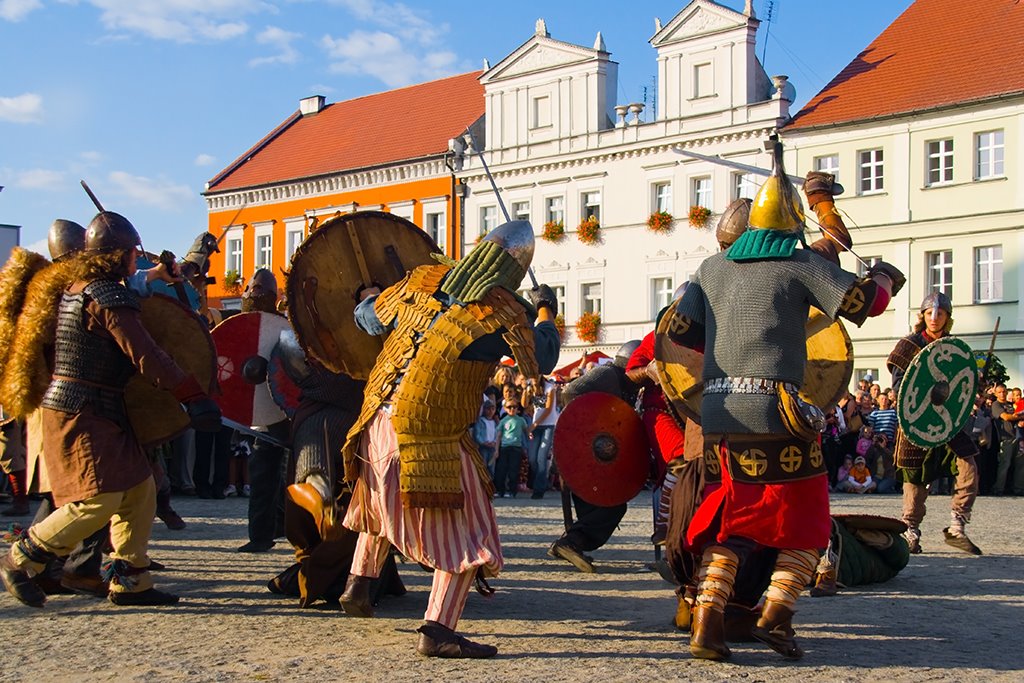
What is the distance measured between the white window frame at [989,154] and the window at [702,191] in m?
7.51

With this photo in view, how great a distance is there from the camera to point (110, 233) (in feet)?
21.8

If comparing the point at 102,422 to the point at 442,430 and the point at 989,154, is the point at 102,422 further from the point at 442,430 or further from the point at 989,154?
the point at 989,154

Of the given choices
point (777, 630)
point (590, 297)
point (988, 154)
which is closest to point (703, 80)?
point (590, 297)

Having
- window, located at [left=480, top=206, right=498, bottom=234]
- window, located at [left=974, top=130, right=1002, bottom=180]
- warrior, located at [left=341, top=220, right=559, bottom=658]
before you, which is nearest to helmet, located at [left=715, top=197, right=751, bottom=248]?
warrior, located at [left=341, top=220, right=559, bottom=658]

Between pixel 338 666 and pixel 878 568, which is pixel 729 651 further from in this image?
pixel 878 568

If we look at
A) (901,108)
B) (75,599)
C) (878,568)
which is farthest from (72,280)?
(901,108)

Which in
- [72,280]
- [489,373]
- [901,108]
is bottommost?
[489,373]

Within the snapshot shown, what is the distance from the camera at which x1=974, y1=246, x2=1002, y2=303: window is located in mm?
32844

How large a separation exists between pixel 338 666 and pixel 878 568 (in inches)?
154

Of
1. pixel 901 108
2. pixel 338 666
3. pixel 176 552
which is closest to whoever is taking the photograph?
pixel 338 666

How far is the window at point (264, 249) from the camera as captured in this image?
49938 mm

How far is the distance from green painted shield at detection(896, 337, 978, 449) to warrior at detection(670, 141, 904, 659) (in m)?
2.58

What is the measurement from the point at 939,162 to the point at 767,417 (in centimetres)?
3000

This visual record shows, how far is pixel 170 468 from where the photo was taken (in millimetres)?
15047
